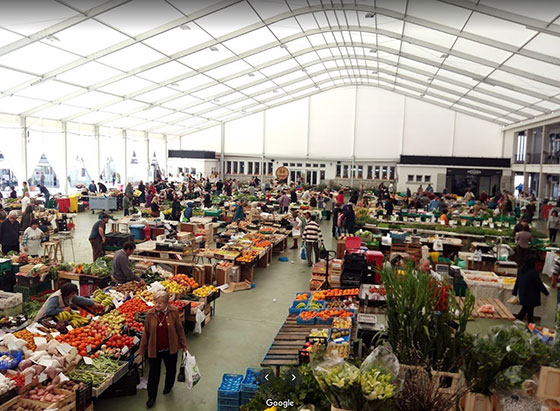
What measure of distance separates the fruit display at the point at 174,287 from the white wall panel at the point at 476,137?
24544mm

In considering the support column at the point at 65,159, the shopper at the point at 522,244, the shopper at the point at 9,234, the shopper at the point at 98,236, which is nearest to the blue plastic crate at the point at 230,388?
the shopper at the point at 98,236

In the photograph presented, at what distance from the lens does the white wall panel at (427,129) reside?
27812 millimetres

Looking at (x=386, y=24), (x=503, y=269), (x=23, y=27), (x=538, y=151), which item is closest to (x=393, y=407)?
(x=503, y=269)

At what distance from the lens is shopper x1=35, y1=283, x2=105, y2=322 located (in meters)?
5.82

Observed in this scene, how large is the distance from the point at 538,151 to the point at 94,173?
23.1 m

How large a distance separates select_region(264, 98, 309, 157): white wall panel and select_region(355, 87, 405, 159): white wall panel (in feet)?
12.4

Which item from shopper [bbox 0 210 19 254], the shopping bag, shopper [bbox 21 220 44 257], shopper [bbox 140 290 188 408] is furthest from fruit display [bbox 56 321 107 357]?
shopper [bbox 0 210 19 254]

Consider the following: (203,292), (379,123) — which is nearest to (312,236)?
→ (203,292)

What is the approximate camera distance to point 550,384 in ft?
13.0

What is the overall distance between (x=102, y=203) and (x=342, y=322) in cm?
1651

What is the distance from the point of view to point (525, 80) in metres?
15.3

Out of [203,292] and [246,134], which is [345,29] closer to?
[203,292]

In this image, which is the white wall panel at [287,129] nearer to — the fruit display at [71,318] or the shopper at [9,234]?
the shopper at [9,234]

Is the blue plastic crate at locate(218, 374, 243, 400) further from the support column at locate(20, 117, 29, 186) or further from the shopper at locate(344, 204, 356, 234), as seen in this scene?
the support column at locate(20, 117, 29, 186)
